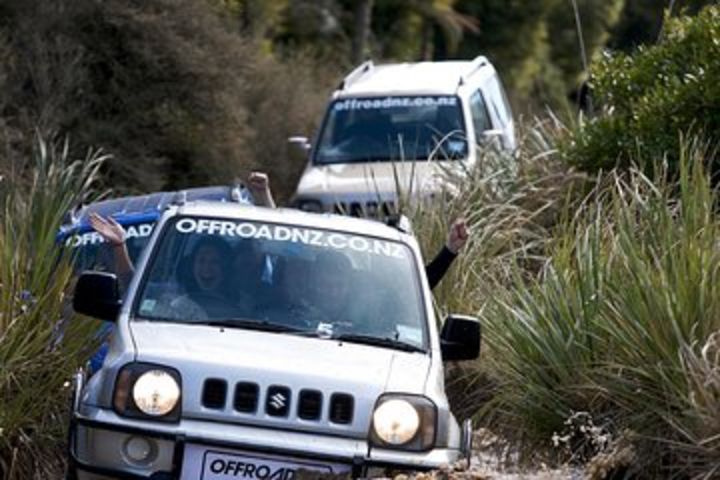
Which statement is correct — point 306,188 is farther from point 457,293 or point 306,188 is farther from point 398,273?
point 398,273

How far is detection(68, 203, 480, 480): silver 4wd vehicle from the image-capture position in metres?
8.01

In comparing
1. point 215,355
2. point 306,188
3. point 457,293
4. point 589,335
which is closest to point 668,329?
point 589,335

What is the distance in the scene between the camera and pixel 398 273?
30.7 feet

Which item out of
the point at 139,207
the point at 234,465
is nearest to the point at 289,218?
the point at 234,465

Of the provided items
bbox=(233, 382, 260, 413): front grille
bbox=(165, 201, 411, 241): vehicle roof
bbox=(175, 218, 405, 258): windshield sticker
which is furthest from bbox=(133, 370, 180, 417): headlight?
bbox=(165, 201, 411, 241): vehicle roof

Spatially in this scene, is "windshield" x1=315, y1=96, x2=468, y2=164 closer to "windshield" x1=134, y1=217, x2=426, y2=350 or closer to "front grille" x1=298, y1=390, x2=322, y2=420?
"windshield" x1=134, y1=217, x2=426, y2=350

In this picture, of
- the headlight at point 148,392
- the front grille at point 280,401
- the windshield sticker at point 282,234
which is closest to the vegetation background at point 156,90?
the windshield sticker at point 282,234

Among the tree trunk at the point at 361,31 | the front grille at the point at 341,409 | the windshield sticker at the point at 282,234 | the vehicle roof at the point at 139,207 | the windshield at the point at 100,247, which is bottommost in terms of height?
the tree trunk at the point at 361,31

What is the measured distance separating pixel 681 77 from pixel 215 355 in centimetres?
667

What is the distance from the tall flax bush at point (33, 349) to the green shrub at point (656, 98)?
4.64 m

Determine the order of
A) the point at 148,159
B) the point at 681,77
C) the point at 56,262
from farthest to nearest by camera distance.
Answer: the point at 148,159
the point at 681,77
the point at 56,262

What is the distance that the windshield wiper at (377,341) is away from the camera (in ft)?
28.7

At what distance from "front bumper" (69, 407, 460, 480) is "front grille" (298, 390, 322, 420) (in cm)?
10

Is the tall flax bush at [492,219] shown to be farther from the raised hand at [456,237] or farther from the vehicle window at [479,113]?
the vehicle window at [479,113]
